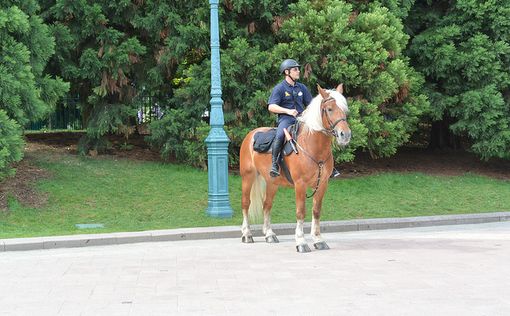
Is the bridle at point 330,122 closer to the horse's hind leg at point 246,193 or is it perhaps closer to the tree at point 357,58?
the horse's hind leg at point 246,193

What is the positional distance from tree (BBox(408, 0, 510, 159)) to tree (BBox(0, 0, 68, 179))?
1089 centimetres

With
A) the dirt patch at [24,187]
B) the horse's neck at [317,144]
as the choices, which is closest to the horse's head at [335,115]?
the horse's neck at [317,144]

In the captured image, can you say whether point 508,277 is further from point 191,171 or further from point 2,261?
point 191,171

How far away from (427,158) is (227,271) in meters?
16.0

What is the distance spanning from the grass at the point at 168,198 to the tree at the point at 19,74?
4.78 ft

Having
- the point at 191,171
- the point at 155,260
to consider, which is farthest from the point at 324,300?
the point at 191,171

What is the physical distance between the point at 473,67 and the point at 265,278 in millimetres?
14846

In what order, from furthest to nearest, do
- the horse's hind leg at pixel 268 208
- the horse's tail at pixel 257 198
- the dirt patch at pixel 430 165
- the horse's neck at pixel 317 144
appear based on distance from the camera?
the dirt patch at pixel 430 165 < the horse's tail at pixel 257 198 < the horse's hind leg at pixel 268 208 < the horse's neck at pixel 317 144

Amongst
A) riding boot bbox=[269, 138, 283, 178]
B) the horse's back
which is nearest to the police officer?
riding boot bbox=[269, 138, 283, 178]

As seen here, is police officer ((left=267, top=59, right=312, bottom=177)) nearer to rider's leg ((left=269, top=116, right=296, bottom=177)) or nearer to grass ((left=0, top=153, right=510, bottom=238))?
rider's leg ((left=269, top=116, right=296, bottom=177))

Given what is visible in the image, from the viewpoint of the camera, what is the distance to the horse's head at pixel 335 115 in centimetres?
1200

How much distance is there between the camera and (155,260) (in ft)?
38.3

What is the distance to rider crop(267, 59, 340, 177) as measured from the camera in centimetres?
1322

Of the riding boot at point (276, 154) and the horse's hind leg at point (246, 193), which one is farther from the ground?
the riding boot at point (276, 154)
